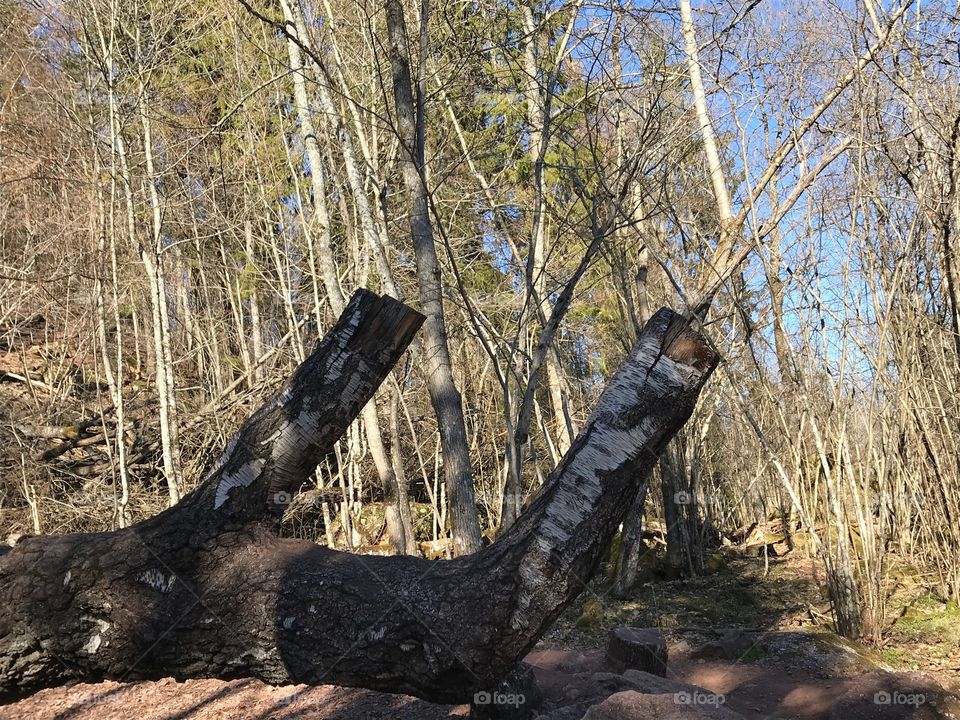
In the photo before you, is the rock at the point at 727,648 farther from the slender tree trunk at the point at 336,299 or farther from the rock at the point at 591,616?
the slender tree trunk at the point at 336,299

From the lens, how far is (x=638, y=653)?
17.4 ft

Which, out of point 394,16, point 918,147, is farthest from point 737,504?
point 394,16

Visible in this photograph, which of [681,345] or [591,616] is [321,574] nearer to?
[681,345]

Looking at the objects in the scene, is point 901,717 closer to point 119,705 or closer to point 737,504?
point 119,705

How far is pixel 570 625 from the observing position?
788 cm

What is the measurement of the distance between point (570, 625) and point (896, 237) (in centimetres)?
443

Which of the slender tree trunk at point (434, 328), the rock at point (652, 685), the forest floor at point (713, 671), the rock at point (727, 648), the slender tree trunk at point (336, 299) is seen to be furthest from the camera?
the slender tree trunk at point (336, 299)

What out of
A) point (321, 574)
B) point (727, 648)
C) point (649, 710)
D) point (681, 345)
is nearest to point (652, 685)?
point (649, 710)

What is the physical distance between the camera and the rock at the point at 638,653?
17.4ft

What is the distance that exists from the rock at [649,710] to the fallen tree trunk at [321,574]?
109 cm

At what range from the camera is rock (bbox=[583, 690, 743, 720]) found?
3314 millimetres

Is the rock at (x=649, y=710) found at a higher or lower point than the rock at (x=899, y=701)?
higher

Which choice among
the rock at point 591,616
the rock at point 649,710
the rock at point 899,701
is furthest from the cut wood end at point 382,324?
the rock at point 591,616

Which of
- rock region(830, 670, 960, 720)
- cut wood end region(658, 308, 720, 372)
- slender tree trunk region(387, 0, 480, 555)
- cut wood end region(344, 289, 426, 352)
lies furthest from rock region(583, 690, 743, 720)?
slender tree trunk region(387, 0, 480, 555)
